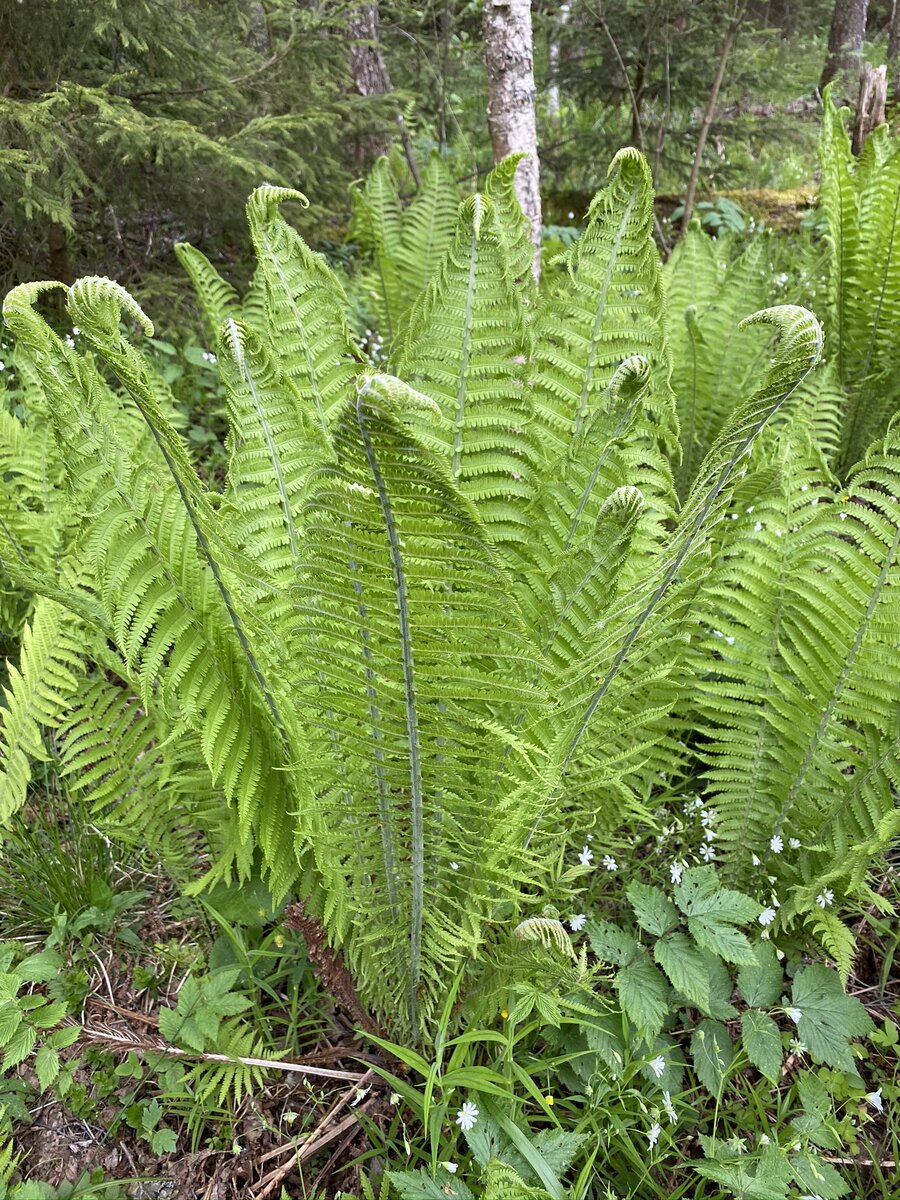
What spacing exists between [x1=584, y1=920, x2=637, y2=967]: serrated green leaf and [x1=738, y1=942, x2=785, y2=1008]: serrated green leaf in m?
0.22

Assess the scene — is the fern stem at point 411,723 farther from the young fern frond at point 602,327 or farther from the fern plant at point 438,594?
the young fern frond at point 602,327

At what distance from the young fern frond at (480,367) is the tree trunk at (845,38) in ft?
38.6

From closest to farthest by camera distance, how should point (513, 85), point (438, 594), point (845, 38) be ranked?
point (438, 594) → point (513, 85) → point (845, 38)

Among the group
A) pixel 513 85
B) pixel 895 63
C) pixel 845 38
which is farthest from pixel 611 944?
pixel 845 38

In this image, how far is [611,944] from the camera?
1507 mm

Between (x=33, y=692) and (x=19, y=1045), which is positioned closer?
(x=19, y=1045)

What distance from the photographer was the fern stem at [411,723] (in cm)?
75

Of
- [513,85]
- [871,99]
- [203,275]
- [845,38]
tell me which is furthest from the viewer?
[845,38]

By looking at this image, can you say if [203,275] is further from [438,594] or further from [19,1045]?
[19,1045]

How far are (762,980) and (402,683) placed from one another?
107cm

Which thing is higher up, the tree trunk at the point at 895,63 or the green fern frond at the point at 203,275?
the tree trunk at the point at 895,63

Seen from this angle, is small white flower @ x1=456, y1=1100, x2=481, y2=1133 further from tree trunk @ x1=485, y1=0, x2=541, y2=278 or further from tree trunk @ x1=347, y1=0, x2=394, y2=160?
tree trunk @ x1=347, y1=0, x2=394, y2=160

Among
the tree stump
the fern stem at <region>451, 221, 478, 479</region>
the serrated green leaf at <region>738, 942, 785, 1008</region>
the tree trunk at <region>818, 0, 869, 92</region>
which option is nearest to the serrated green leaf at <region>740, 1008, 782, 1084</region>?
the serrated green leaf at <region>738, 942, 785, 1008</region>

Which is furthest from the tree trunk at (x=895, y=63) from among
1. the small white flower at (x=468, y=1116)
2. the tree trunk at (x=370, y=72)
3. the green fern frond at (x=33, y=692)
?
the small white flower at (x=468, y=1116)
